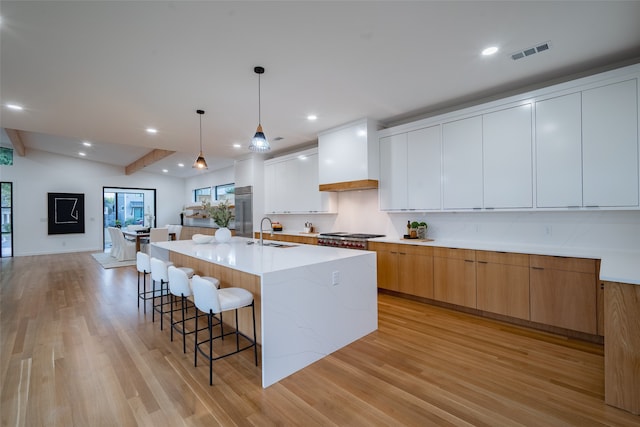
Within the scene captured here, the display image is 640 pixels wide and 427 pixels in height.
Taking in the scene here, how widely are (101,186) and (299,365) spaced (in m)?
11.1

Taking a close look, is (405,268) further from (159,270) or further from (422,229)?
(159,270)

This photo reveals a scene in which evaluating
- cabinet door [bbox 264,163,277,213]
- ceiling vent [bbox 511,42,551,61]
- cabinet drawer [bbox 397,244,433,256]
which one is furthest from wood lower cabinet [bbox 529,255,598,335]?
cabinet door [bbox 264,163,277,213]

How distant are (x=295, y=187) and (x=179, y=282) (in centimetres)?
362

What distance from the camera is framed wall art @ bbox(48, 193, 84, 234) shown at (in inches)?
353

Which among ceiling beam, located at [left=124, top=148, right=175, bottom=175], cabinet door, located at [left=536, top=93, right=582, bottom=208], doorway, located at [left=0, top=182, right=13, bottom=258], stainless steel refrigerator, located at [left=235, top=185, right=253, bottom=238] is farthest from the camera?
doorway, located at [left=0, top=182, right=13, bottom=258]

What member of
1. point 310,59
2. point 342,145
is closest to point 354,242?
point 342,145

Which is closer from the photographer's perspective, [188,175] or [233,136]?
[233,136]

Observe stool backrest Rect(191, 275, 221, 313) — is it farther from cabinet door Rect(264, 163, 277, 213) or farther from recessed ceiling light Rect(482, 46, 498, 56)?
cabinet door Rect(264, 163, 277, 213)

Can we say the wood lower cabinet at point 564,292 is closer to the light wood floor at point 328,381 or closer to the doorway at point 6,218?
the light wood floor at point 328,381

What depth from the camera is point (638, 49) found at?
260cm

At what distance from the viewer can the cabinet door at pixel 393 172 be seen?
13.8 feet

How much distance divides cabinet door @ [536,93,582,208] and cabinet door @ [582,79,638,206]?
5 cm

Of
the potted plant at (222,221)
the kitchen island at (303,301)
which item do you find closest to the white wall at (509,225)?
the kitchen island at (303,301)

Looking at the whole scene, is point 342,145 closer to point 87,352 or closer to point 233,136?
point 233,136
